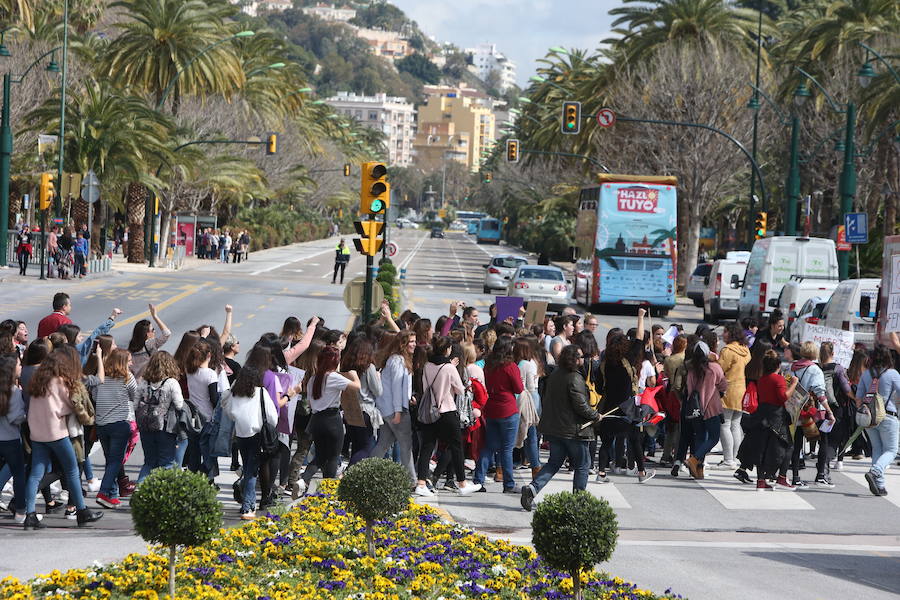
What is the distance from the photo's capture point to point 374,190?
712 inches

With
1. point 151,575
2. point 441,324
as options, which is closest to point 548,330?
point 441,324

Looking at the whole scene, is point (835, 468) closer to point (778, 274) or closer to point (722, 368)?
point (722, 368)

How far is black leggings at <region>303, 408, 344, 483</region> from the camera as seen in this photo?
12055mm

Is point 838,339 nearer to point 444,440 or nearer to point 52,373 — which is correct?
point 444,440

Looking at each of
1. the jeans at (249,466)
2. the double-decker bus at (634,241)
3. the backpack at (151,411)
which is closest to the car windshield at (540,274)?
the double-decker bus at (634,241)

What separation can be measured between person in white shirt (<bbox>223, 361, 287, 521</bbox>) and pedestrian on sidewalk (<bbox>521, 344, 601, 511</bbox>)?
105 inches

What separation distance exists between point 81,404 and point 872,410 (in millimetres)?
8277

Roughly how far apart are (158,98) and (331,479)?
48100mm

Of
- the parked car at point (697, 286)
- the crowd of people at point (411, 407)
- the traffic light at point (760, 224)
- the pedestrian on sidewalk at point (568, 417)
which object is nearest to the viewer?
the crowd of people at point (411, 407)

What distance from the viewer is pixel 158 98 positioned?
57875mm

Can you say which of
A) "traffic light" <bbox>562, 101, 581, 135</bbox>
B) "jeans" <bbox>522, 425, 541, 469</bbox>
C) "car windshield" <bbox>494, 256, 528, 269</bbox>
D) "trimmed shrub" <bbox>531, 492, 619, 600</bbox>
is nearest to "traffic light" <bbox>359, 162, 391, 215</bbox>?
"jeans" <bbox>522, 425, 541, 469</bbox>

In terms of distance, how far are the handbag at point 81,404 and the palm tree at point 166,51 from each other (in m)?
44.5

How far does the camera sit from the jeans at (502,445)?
43.5 feet

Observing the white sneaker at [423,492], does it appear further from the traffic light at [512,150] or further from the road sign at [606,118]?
the traffic light at [512,150]
